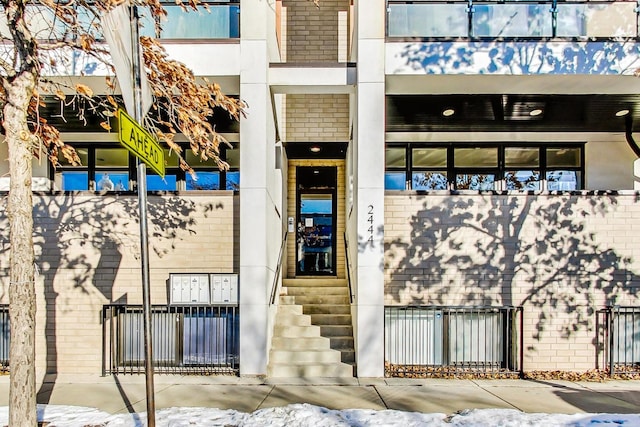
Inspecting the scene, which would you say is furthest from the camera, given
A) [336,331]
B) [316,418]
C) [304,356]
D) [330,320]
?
[330,320]

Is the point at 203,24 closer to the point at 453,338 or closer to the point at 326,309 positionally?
the point at 326,309

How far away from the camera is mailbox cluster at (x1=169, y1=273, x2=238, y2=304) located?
7.16 metres

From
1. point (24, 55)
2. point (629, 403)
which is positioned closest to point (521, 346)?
point (629, 403)

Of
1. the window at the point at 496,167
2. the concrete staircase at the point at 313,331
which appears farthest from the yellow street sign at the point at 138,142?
the window at the point at 496,167

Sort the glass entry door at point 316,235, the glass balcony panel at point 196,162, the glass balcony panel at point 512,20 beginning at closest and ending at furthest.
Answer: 1. the glass balcony panel at point 512,20
2. the glass balcony panel at point 196,162
3. the glass entry door at point 316,235

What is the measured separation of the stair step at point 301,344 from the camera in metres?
7.46

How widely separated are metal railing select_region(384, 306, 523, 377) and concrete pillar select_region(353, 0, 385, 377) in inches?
21.6

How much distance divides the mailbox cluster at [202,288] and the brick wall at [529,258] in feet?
8.84

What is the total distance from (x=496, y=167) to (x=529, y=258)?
2991 millimetres

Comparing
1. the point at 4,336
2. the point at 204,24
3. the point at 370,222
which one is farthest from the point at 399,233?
the point at 4,336

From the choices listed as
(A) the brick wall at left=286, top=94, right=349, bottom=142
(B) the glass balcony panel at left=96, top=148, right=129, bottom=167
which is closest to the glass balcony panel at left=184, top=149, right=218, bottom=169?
(B) the glass balcony panel at left=96, top=148, right=129, bottom=167

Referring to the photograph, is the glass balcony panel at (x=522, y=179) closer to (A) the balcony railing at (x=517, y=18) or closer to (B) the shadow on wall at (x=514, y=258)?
(B) the shadow on wall at (x=514, y=258)

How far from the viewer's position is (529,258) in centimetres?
737

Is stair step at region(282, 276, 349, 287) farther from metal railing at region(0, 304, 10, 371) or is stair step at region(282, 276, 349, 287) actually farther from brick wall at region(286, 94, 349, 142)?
metal railing at region(0, 304, 10, 371)
